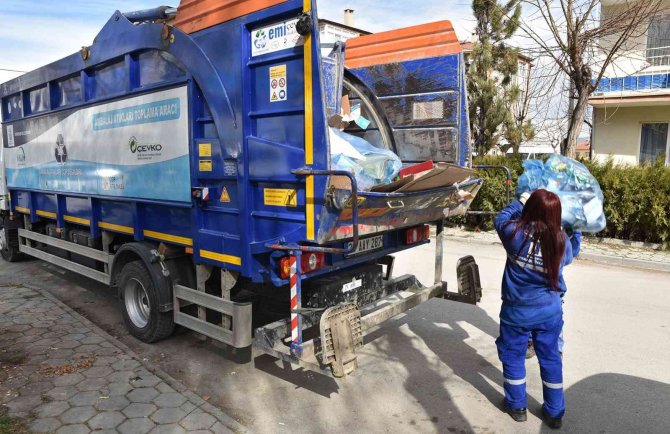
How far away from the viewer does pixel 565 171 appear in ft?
10.9

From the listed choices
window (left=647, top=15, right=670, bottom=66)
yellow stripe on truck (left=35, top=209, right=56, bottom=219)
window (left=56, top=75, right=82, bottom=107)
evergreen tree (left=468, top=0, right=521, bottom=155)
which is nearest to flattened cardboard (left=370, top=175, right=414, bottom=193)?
window (left=56, top=75, right=82, bottom=107)

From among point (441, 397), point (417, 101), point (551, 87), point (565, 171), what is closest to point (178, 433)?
point (441, 397)

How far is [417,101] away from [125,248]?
10.1 ft

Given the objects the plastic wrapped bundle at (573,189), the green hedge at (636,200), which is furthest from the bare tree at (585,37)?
the plastic wrapped bundle at (573,189)

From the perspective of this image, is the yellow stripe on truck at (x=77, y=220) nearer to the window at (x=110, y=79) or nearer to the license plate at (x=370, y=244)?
the window at (x=110, y=79)

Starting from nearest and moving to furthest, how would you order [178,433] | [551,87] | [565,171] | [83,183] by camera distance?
[178,433], [565,171], [83,183], [551,87]

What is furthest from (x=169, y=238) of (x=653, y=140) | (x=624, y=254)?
(x=653, y=140)

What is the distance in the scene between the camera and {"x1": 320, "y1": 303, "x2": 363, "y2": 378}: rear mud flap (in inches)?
120

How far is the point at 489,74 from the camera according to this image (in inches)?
527

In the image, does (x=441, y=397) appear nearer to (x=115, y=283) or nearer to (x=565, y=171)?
(x=565, y=171)

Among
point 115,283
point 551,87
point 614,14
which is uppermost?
point 614,14

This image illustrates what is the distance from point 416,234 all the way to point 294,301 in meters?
1.75

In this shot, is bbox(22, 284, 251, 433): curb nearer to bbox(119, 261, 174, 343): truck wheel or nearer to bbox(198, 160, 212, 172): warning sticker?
bbox(119, 261, 174, 343): truck wheel

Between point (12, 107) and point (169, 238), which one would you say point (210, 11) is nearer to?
point (169, 238)
